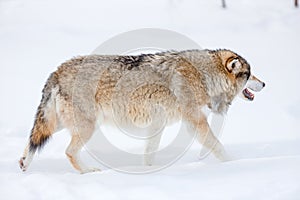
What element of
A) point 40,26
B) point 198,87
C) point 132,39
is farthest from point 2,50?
point 198,87

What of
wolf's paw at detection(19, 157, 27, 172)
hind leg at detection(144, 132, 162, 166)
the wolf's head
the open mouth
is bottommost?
hind leg at detection(144, 132, 162, 166)

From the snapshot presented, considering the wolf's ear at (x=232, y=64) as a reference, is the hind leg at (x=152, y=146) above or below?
below

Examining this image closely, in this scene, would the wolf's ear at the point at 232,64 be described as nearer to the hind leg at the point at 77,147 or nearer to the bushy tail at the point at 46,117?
the hind leg at the point at 77,147

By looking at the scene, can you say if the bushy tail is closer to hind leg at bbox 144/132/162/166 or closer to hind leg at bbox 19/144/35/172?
hind leg at bbox 19/144/35/172

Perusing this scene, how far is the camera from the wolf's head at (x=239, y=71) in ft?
18.1

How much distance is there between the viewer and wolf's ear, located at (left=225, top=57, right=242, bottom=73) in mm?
5488

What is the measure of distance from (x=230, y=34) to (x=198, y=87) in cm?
491

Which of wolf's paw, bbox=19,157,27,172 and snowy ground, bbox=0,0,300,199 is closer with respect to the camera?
snowy ground, bbox=0,0,300,199

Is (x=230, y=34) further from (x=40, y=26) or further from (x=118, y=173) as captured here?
(x=118, y=173)

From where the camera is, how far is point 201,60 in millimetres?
5578

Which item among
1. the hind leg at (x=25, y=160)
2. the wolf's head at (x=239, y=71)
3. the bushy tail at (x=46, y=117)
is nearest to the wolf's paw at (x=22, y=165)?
the hind leg at (x=25, y=160)

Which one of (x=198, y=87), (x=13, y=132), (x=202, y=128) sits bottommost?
(x=13, y=132)

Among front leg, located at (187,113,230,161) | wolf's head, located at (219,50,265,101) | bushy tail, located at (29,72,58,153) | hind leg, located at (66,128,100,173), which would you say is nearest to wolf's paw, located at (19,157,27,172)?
bushy tail, located at (29,72,58,153)

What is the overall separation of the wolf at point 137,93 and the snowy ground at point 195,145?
1.25 ft
